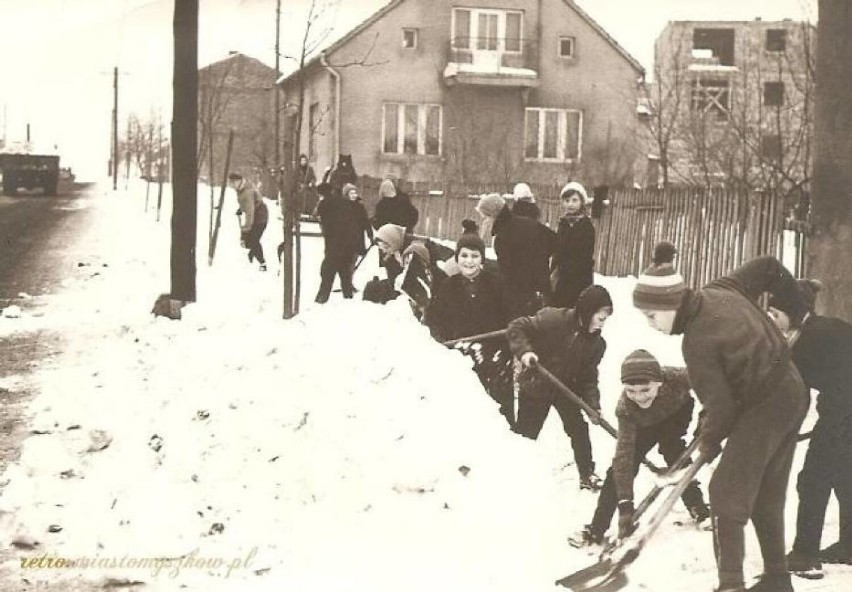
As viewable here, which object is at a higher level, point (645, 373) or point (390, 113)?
point (390, 113)

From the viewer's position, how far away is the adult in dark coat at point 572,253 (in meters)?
9.15

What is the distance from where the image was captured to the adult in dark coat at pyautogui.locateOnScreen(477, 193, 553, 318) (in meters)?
8.66

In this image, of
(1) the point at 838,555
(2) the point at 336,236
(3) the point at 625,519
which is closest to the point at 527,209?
(2) the point at 336,236

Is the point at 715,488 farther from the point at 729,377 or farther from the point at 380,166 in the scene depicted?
the point at 380,166

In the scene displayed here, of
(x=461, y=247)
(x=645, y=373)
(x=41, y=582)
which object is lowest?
(x=41, y=582)

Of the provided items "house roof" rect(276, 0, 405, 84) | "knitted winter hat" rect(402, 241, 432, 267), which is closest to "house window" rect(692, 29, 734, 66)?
"house roof" rect(276, 0, 405, 84)

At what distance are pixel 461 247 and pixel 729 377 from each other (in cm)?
321

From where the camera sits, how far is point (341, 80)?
1262 inches

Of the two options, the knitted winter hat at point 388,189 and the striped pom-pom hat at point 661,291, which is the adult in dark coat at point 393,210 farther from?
the striped pom-pom hat at point 661,291

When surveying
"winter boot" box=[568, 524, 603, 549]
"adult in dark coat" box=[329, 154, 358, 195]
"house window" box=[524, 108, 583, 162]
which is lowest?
"winter boot" box=[568, 524, 603, 549]

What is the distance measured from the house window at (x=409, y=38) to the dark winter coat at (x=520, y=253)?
24615 millimetres

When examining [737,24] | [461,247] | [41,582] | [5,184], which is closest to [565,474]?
[461,247]

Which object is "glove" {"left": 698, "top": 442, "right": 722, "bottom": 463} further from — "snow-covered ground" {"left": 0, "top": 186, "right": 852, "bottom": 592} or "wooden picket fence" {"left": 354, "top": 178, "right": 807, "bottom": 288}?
"wooden picket fence" {"left": 354, "top": 178, "right": 807, "bottom": 288}

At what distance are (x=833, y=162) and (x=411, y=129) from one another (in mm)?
26304
